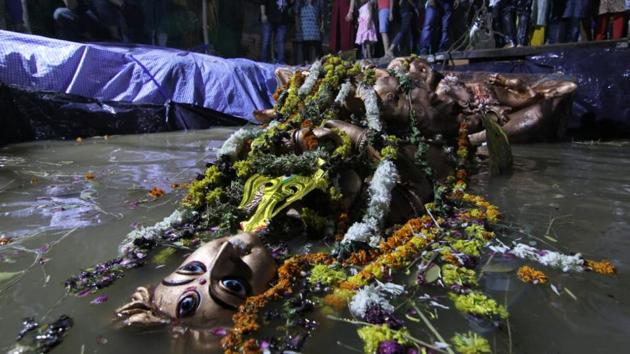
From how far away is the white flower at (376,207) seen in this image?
255 centimetres

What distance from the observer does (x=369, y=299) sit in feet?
6.28

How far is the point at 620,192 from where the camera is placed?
12.6 ft

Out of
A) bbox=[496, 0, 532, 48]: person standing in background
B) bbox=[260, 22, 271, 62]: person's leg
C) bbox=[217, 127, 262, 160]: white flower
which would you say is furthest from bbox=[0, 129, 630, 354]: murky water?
bbox=[260, 22, 271, 62]: person's leg

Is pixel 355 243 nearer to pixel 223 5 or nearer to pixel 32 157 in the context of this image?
pixel 32 157

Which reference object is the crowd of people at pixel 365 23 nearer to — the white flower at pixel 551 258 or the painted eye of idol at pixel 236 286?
the white flower at pixel 551 258

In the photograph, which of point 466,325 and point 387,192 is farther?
point 387,192

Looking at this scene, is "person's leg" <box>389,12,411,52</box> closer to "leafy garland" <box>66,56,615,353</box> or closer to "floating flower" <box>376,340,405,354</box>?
"leafy garland" <box>66,56,615,353</box>

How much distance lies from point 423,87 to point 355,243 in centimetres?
231

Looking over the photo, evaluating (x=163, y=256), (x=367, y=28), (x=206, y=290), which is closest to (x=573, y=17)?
(x=367, y=28)

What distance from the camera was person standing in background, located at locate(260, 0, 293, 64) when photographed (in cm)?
1135

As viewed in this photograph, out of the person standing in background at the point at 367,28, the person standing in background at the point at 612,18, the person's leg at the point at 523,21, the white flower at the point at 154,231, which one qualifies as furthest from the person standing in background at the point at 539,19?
the white flower at the point at 154,231

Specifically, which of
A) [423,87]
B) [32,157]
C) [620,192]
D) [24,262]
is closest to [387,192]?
[423,87]

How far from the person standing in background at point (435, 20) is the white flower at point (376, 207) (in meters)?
8.46

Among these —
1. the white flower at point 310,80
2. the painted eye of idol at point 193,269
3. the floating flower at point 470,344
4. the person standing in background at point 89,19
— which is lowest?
the floating flower at point 470,344
